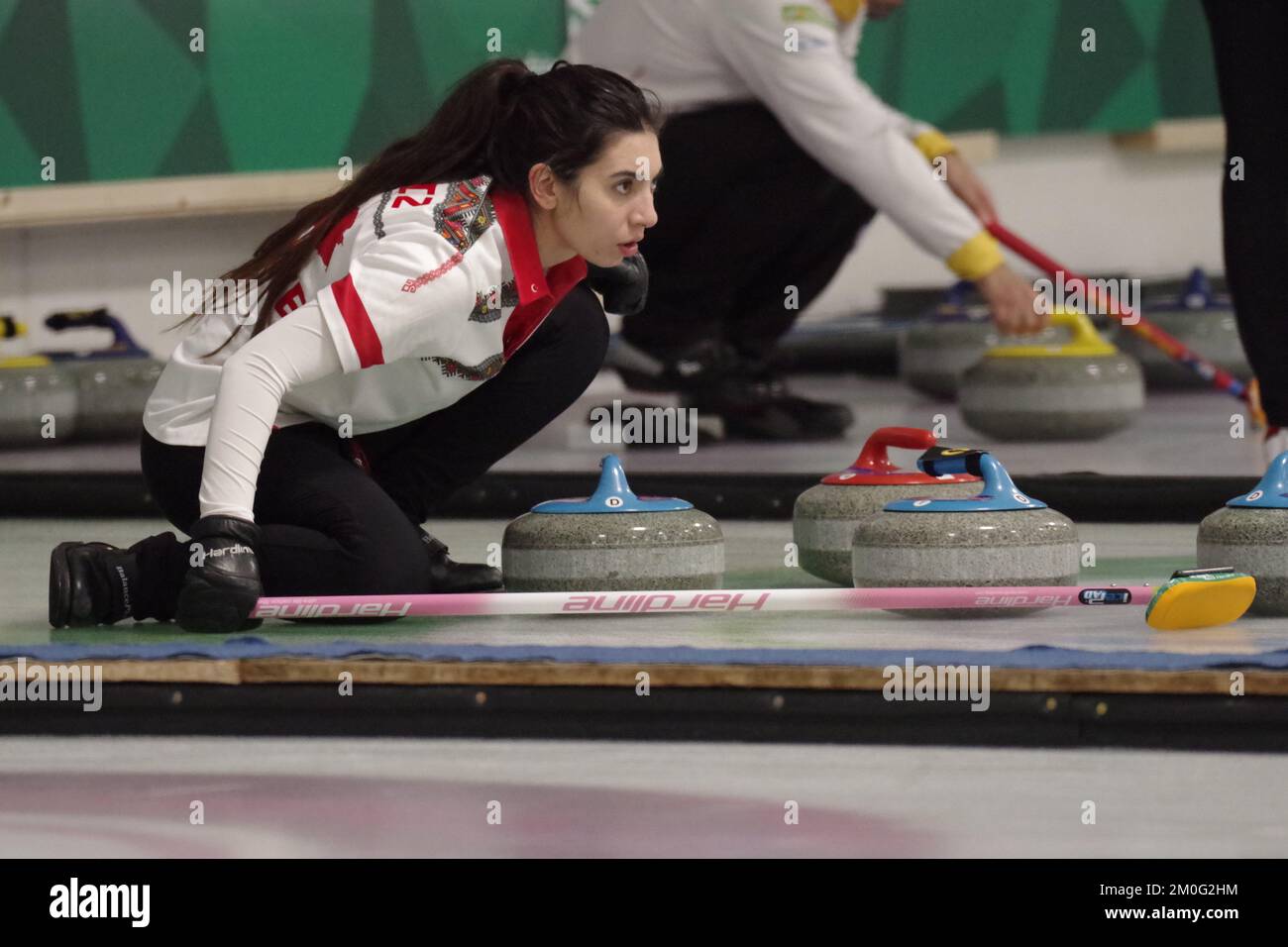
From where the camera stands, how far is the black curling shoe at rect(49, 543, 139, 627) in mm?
2186

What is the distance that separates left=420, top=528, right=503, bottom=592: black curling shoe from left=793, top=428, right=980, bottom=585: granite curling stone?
0.36 meters

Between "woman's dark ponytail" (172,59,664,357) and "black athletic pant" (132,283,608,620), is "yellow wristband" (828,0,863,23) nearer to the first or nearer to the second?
"black athletic pant" (132,283,608,620)

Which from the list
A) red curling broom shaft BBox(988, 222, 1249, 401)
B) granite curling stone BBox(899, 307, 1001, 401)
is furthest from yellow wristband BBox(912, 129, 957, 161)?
granite curling stone BBox(899, 307, 1001, 401)

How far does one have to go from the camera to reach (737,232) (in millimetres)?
3984

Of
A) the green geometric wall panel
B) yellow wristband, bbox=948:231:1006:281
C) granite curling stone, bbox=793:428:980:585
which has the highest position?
the green geometric wall panel

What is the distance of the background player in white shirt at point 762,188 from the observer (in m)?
3.56

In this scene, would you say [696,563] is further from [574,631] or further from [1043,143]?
[1043,143]

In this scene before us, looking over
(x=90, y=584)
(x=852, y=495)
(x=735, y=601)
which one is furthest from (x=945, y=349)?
(x=90, y=584)

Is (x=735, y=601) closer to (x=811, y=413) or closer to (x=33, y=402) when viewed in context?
(x=811, y=413)

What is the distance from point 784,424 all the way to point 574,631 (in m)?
1.95

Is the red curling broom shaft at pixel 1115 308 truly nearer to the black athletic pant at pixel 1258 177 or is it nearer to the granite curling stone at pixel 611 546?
the black athletic pant at pixel 1258 177

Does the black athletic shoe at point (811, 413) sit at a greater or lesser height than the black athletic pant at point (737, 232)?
lesser

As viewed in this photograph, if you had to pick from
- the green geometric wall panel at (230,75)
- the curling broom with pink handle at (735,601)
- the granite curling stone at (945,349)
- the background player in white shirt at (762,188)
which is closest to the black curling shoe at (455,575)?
the curling broom with pink handle at (735,601)
